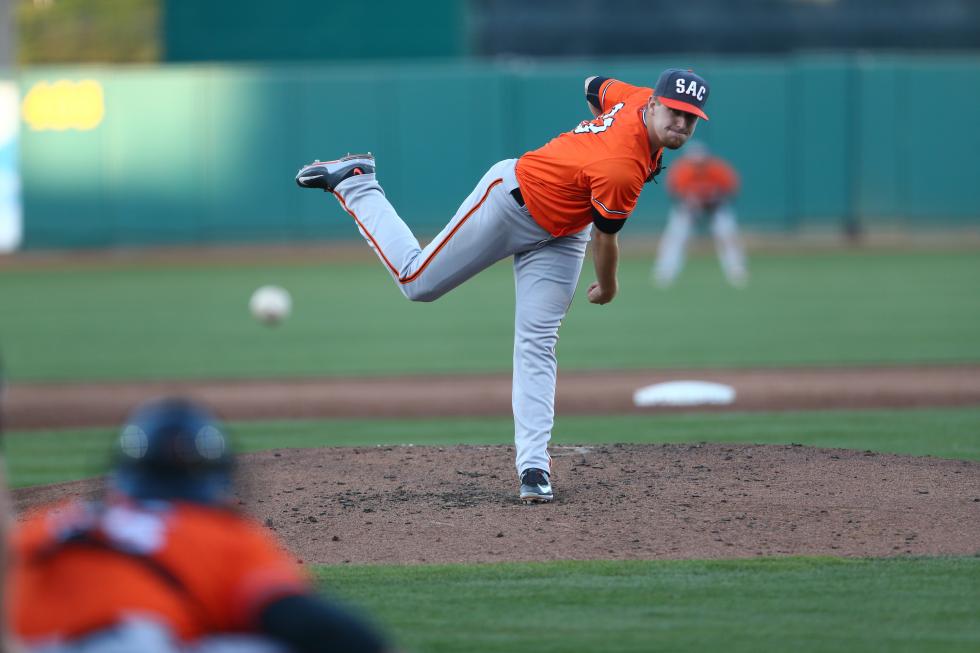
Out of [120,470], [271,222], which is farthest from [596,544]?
[271,222]

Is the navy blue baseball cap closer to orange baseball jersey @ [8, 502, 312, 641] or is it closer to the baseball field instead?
the baseball field

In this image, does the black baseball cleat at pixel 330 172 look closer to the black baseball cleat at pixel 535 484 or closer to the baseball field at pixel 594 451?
the baseball field at pixel 594 451

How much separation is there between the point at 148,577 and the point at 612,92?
12.8 feet

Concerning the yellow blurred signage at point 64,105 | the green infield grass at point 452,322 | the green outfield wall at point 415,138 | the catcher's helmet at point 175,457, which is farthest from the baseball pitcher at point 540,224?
the yellow blurred signage at point 64,105

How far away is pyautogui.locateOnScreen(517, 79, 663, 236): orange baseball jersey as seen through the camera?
504 centimetres

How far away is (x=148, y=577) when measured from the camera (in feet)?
7.36

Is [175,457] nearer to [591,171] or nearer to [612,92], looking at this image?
[591,171]

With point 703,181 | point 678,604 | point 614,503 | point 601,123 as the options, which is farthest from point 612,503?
point 703,181

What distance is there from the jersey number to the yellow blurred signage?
20.0 meters

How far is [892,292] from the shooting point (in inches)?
676

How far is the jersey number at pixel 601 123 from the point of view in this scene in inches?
209

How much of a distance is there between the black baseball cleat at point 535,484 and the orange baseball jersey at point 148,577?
10.5 ft

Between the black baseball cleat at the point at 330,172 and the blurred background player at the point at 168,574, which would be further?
the black baseball cleat at the point at 330,172

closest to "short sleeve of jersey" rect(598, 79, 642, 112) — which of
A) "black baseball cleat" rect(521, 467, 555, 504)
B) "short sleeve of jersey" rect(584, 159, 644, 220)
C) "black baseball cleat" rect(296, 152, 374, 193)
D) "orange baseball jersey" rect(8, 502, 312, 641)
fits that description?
"short sleeve of jersey" rect(584, 159, 644, 220)
